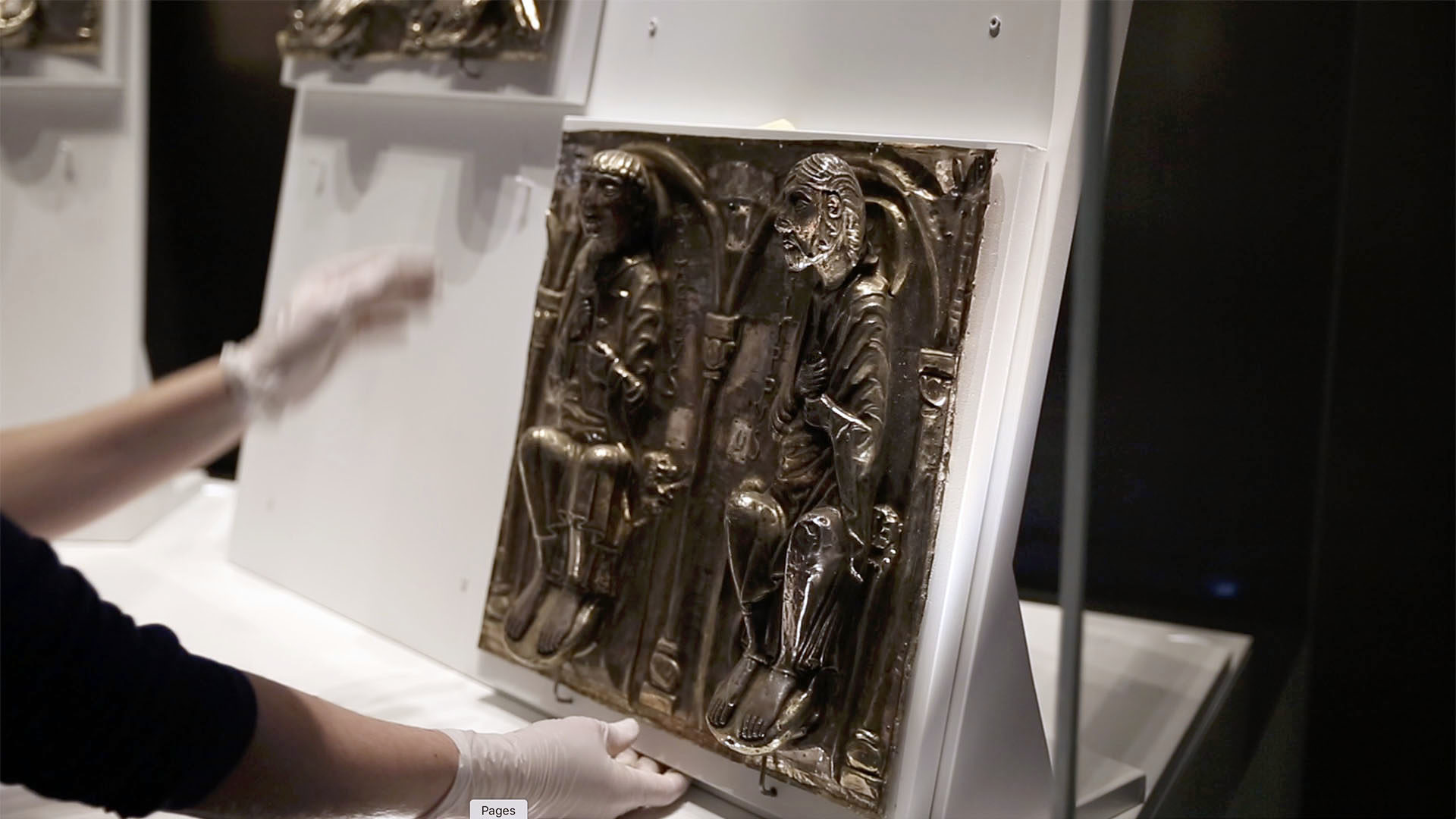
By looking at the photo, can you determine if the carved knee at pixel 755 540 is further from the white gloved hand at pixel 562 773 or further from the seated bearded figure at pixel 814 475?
the white gloved hand at pixel 562 773

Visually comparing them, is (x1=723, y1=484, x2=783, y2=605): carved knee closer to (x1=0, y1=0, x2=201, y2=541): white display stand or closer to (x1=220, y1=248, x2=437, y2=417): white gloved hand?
(x1=220, y1=248, x2=437, y2=417): white gloved hand

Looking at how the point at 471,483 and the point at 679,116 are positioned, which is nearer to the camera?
the point at 679,116

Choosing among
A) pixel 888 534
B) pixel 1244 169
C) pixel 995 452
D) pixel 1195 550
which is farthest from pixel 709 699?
pixel 1244 169

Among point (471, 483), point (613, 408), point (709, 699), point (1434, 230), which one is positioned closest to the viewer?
point (1434, 230)

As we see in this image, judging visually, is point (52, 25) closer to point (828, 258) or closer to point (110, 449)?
point (110, 449)

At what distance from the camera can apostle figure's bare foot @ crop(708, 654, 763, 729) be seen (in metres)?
1.65

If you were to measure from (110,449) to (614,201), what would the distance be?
756 millimetres

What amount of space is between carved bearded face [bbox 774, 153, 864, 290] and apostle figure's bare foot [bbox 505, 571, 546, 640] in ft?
2.22

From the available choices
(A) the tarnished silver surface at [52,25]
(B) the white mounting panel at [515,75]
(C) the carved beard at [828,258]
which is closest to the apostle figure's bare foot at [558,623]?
(C) the carved beard at [828,258]

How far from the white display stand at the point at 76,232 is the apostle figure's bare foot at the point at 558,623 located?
1399 mm

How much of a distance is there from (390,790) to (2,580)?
52 cm

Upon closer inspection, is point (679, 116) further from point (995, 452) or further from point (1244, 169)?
point (1244, 169)

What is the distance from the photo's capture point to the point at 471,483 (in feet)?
7.36

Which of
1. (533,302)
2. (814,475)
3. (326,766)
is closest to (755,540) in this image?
(814,475)
